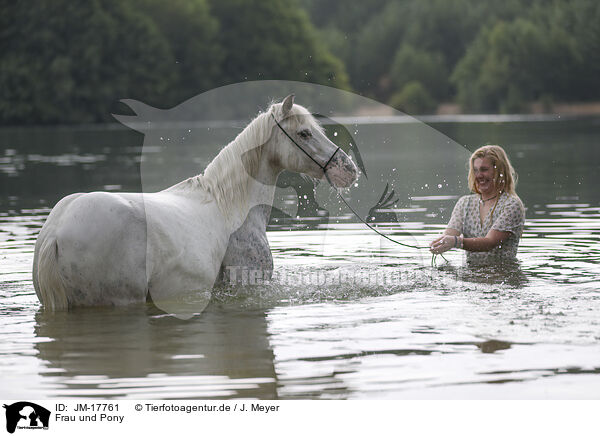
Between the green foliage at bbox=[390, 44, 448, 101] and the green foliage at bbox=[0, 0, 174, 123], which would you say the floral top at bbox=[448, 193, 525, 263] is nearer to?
the green foliage at bbox=[0, 0, 174, 123]

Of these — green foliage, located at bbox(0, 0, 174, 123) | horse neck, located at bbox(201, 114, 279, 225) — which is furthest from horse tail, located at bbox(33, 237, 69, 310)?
green foliage, located at bbox(0, 0, 174, 123)

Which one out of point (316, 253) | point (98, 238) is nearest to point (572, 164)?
point (316, 253)

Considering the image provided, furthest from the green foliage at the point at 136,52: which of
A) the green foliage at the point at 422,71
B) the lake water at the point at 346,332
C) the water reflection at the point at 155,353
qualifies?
the water reflection at the point at 155,353

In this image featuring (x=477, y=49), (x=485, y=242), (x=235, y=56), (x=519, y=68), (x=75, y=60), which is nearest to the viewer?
(x=485, y=242)

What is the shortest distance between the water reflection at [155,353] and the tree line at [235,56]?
57.3 m

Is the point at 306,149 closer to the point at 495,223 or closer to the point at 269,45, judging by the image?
the point at 495,223

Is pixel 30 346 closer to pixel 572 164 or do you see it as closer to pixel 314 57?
pixel 572 164

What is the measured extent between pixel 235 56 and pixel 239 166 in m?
77.3

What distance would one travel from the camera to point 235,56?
8312cm

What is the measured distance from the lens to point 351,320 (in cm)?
641

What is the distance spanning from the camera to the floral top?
8.30 m

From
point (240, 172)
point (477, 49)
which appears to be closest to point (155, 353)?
point (240, 172)

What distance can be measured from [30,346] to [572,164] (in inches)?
710

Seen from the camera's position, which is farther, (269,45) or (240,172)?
(269,45)
